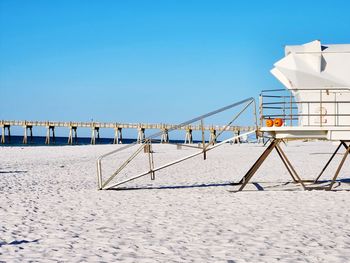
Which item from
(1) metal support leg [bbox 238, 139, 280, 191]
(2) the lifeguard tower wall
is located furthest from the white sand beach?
(2) the lifeguard tower wall

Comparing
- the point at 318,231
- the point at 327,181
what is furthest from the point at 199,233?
the point at 327,181

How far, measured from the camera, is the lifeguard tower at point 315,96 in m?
12.1

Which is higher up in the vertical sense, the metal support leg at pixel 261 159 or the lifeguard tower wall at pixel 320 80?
the lifeguard tower wall at pixel 320 80

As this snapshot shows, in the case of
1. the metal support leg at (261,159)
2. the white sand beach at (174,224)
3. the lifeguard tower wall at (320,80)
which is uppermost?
the lifeguard tower wall at (320,80)

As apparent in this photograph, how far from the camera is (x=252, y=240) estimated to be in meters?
7.07

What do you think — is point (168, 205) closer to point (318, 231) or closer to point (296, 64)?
point (318, 231)

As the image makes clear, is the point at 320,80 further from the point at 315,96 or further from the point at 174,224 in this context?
the point at 174,224

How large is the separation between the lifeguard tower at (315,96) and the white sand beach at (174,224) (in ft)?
4.84

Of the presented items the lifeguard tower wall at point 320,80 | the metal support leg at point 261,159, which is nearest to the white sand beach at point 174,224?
the metal support leg at point 261,159

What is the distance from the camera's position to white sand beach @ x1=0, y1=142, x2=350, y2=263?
20.6 feet

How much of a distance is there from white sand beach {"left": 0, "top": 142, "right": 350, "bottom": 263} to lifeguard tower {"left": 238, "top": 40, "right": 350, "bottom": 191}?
1477mm

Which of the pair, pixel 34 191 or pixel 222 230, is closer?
pixel 222 230

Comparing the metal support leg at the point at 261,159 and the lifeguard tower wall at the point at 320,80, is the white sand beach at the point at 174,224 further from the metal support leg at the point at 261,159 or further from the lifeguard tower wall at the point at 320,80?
the lifeguard tower wall at the point at 320,80

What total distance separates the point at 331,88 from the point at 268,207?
13.7 ft
